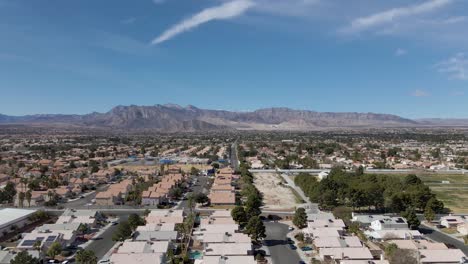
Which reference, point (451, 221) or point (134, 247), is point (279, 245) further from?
point (451, 221)

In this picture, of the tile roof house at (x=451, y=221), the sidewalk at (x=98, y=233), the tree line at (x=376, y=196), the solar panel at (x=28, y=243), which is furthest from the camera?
the tree line at (x=376, y=196)

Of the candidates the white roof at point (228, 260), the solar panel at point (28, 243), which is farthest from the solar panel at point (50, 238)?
the white roof at point (228, 260)

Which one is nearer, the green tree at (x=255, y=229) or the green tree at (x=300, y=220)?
the green tree at (x=255, y=229)

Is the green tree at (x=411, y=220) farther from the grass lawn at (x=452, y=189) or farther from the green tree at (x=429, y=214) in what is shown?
the grass lawn at (x=452, y=189)

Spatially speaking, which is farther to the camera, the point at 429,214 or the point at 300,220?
the point at 429,214

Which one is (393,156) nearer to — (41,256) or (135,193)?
(135,193)

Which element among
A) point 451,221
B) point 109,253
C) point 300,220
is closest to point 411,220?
point 451,221
